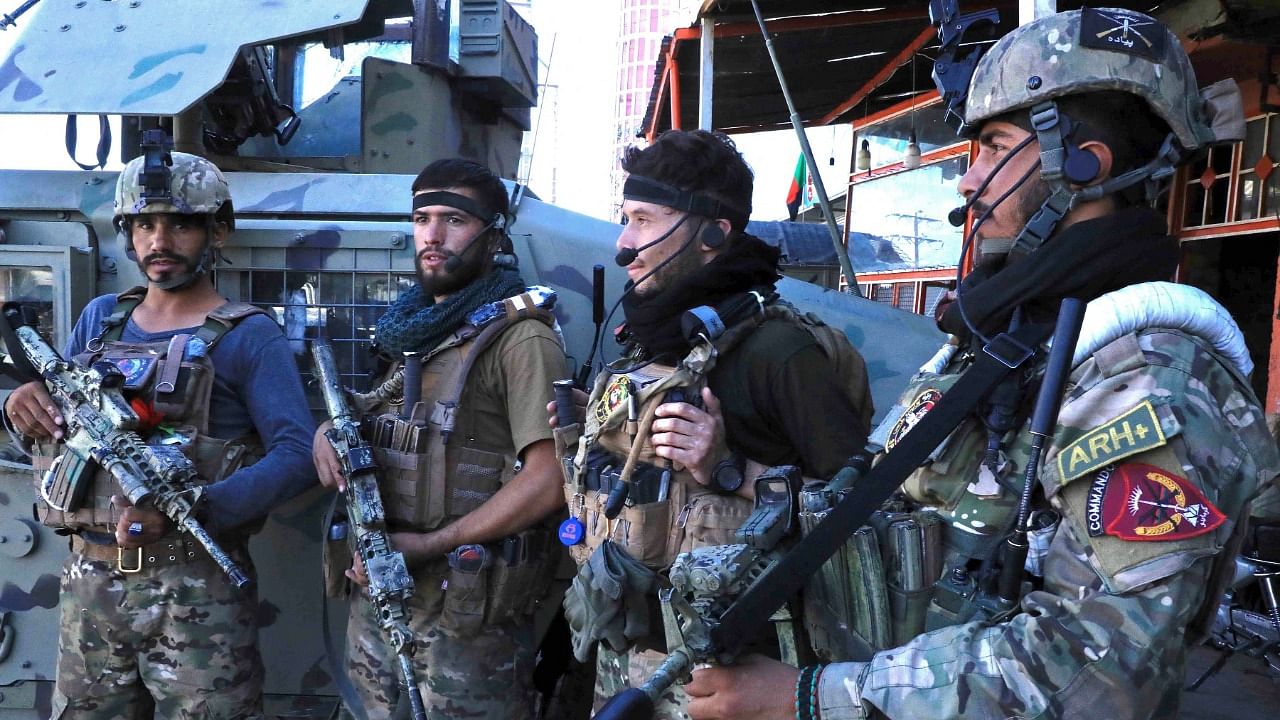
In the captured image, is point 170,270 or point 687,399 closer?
point 687,399

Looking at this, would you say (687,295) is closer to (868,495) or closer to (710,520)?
(710,520)

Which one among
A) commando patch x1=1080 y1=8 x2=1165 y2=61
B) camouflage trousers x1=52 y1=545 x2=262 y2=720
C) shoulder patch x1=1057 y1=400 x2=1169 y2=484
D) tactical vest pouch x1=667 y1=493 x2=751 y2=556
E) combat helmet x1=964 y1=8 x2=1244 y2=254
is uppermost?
commando patch x1=1080 y1=8 x2=1165 y2=61

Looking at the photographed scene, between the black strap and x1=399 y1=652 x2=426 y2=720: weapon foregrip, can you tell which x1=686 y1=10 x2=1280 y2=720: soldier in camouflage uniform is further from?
the black strap

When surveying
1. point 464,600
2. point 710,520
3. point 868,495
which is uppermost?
point 868,495

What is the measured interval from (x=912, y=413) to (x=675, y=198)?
0.88m

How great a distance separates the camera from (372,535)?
100 inches

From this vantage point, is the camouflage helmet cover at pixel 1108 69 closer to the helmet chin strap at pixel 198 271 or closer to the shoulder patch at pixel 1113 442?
the shoulder patch at pixel 1113 442

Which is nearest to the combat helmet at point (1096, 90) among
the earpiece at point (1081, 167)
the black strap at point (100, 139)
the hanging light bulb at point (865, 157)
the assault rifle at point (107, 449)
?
the earpiece at point (1081, 167)

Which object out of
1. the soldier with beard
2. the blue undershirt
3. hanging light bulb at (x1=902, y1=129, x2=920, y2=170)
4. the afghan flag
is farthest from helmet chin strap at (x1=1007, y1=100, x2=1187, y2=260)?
the afghan flag

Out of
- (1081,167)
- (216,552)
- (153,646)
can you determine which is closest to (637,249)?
(1081,167)

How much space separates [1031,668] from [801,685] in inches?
13.1

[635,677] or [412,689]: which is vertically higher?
[635,677]

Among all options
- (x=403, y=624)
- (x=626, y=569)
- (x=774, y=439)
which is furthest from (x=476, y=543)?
(x=774, y=439)

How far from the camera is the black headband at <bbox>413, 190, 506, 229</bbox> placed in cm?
279
